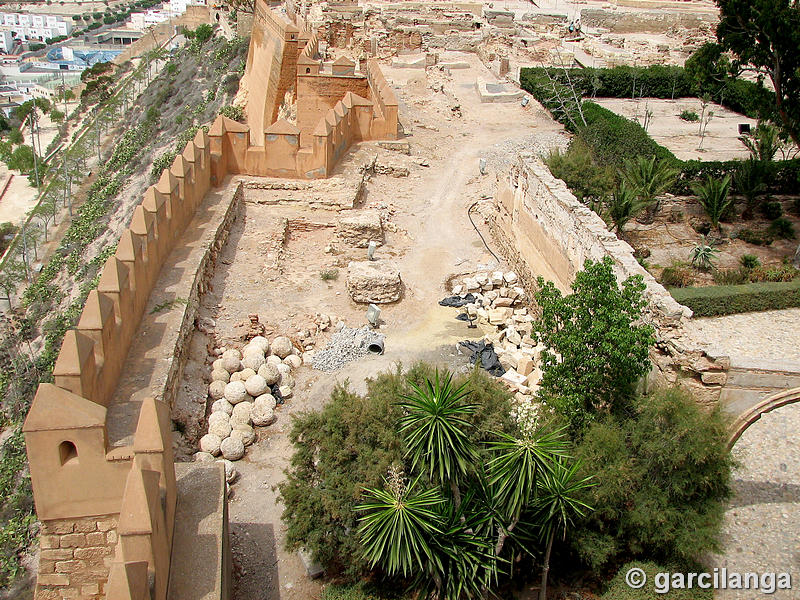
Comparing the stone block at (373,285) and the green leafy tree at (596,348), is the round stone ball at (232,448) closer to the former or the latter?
the green leafy tree at (596,348)

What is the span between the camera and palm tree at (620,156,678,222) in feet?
60.1

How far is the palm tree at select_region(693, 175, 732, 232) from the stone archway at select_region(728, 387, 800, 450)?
30.4 feet

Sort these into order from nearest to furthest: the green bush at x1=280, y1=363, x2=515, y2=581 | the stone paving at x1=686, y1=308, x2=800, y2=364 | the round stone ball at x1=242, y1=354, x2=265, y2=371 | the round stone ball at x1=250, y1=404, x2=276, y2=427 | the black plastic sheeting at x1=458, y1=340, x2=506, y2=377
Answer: the green bush at x1=280, y1=363, x2=515, y2=581, the round stone ball at x1=250, y1=404, x2=276, y2=427, the stone paving at x1=686, y1=308, x2=800, y2=364, the round stone ball at x1=242, y1=354, x2=265, y2=371, the black plastic sheeting at x1=458, y1=340, x2=506, y2=377

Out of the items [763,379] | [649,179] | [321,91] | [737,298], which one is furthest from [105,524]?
[321,91]

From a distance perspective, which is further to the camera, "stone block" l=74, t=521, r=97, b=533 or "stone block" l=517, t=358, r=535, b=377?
"stone block" l=517, t=358, r=535, b=377

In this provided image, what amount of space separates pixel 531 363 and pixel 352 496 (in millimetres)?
4733

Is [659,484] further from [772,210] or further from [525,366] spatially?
[772,210]

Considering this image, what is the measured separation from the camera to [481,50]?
1433 inches

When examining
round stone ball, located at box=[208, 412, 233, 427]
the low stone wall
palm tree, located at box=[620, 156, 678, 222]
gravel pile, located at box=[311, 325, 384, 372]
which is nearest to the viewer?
the low stone wall

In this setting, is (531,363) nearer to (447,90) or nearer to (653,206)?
(653,206)

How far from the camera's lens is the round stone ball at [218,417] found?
11.6 meters

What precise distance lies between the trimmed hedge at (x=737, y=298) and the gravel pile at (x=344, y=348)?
545cm

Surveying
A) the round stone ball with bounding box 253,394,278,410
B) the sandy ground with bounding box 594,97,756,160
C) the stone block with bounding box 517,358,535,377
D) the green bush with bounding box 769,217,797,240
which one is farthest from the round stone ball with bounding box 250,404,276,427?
the sandy ground with bounding box 594,97,756,160

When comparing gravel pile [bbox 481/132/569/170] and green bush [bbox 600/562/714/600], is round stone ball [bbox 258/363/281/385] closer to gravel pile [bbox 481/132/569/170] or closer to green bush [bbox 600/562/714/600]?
green bush [bbox 600/562/714/600]
